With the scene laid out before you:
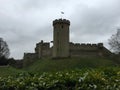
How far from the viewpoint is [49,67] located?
63.0 meters

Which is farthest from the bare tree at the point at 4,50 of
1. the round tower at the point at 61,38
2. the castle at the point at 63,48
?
the round tower at the point at 61,38

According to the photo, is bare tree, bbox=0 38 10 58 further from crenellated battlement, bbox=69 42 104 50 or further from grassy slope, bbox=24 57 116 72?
crenellated battlement, bbox=69 42 104 50

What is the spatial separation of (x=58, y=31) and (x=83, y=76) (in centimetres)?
6724

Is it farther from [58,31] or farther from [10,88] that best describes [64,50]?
[10,88]

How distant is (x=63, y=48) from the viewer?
74750mm

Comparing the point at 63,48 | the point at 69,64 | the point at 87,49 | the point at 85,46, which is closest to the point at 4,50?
the point at 63,48

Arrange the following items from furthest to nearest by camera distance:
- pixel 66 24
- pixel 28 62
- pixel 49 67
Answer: pixel 28 62 < pixel 66 24 < pixel 49 67

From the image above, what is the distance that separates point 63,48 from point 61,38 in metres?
2.05

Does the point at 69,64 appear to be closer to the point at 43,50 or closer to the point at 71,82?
the point at 43,50

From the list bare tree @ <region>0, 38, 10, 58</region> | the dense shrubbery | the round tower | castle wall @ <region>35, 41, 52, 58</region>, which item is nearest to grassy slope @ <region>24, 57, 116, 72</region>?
the round tower

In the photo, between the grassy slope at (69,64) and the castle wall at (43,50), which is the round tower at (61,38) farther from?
the castle wall at (43,50)

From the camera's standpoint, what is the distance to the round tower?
74375 mm

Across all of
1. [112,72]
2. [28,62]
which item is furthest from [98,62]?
[112,72]

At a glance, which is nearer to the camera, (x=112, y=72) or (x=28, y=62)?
(x=112, y=72)
